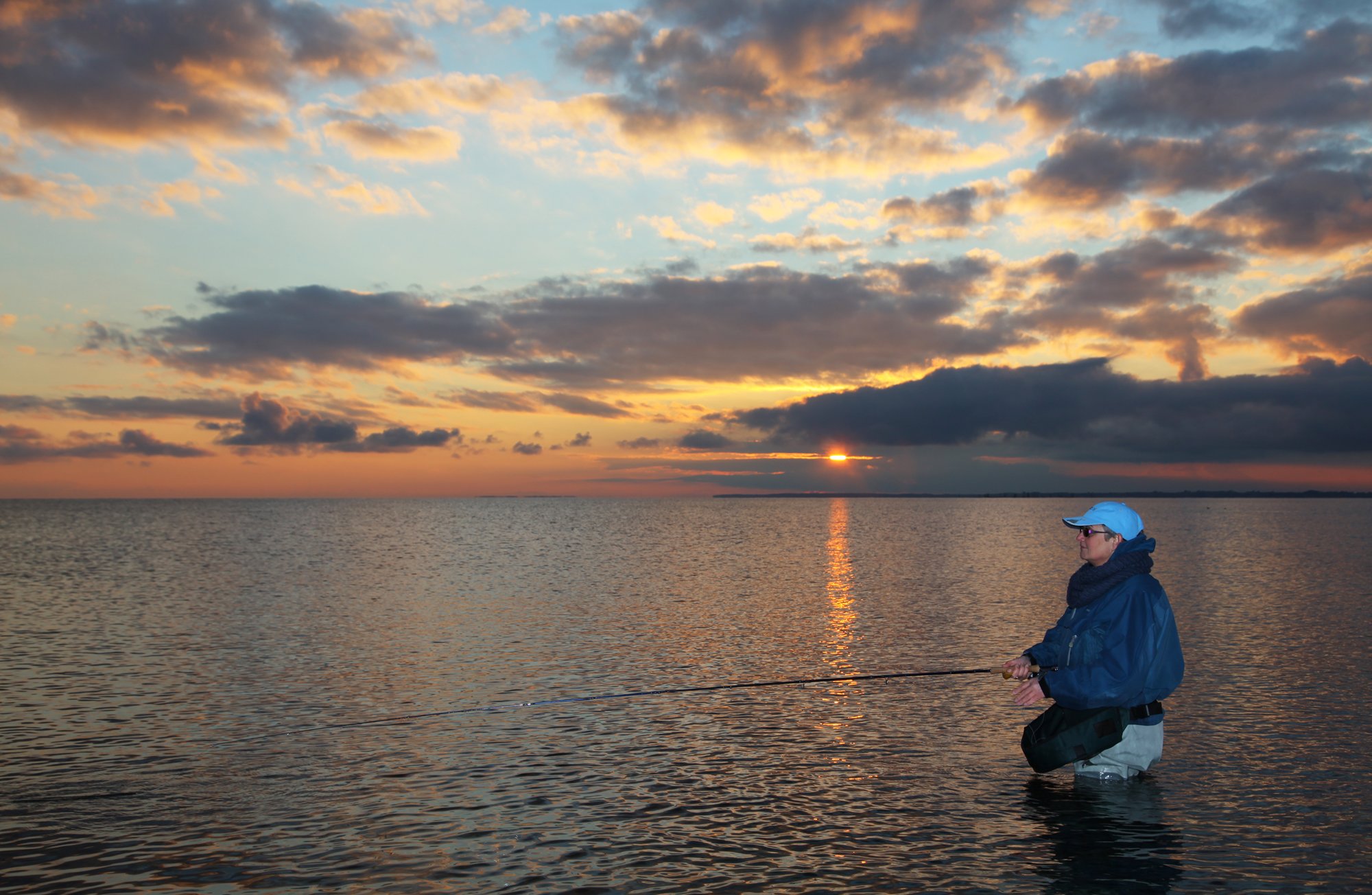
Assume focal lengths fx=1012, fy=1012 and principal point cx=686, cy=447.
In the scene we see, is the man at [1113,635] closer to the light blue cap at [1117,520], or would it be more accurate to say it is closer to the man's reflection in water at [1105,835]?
the light blue cap at [1117,520]

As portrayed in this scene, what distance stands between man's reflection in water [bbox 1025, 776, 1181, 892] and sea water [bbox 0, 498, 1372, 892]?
5 centimetres

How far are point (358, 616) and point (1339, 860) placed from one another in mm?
29269

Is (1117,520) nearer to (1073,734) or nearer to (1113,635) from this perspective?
(1113,635)

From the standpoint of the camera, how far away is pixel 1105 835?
11.4 metres

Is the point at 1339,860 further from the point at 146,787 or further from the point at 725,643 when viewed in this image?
the point at 725,643

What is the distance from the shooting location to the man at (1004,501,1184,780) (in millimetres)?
Answer: 11047

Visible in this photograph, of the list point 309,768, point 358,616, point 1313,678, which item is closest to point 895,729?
point 309,768

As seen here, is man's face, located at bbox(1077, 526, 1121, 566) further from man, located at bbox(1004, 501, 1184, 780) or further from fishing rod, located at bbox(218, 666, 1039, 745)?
fishing rod, located at bbox(218, 666, 1039, 745)

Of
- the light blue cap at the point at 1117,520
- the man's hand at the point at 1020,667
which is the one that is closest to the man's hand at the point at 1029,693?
the man's hand at the point at 1020,667

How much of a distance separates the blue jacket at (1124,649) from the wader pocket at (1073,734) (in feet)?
0.98

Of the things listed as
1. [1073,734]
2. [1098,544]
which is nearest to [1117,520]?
[1098,544]

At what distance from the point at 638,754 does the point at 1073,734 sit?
6384 millimetres

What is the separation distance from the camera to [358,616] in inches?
1330

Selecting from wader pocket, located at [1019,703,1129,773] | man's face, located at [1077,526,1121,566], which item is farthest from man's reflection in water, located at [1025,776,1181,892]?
man's face, located at [1077,526,1121,566]
